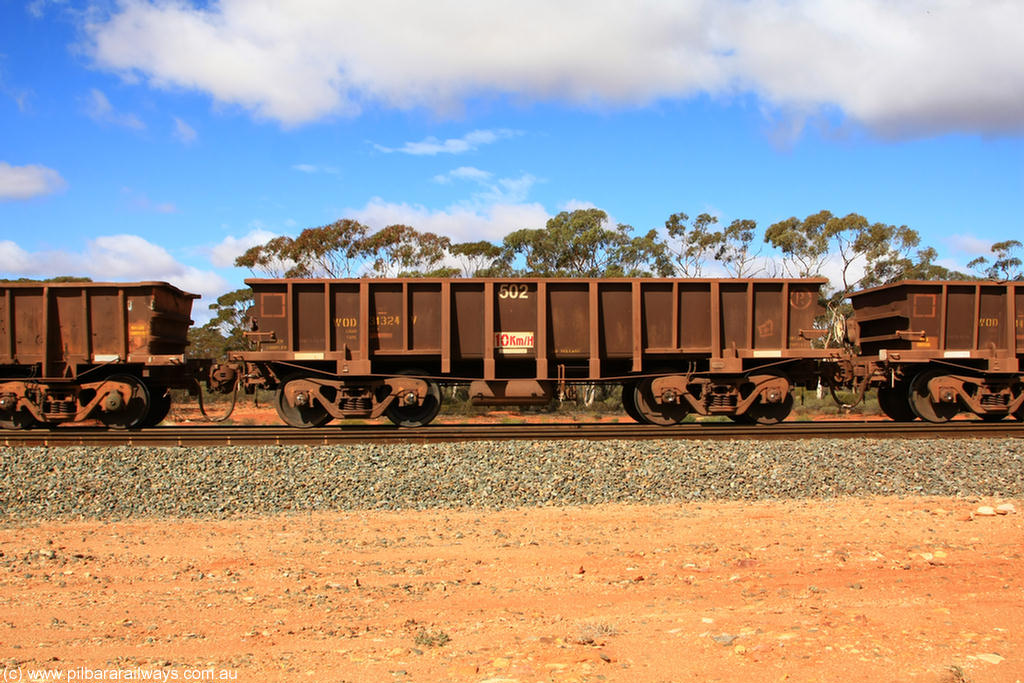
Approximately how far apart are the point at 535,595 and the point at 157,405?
37.6 feet

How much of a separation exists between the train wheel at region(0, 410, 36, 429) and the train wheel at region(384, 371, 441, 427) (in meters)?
6.57

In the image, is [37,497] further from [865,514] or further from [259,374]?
[865,514]

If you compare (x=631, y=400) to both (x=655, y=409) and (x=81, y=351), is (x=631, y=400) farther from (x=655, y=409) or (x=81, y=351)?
(x=81, y=351)

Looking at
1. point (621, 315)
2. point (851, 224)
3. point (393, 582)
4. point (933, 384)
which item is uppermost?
point (851, 224)

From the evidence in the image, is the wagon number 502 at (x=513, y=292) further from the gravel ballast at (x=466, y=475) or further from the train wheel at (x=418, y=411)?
the gravel ballast at (x=466, y=475)

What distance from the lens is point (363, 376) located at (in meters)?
13.7

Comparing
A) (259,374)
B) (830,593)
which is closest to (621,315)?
(259,374)

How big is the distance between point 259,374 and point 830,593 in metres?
10.8

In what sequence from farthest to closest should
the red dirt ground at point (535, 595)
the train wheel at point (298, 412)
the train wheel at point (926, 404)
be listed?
the train wheel at point (926, 404) < the train wheel at point (298, 412) < the red dirt ground at point (535, 595)

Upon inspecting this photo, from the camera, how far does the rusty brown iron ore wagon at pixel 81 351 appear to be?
1366cm

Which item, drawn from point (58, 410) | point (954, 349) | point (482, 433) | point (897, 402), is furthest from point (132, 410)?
point (954, 349)

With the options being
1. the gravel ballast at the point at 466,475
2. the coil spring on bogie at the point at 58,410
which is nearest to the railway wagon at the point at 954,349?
the gravel ballast at the point at 466,475

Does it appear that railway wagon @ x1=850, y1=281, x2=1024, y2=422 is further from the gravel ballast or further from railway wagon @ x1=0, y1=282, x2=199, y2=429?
railway wagon @ x1=0, y1=282, x2=199, y2=429

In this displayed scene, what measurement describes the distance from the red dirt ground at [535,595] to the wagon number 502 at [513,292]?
617 centimetres
